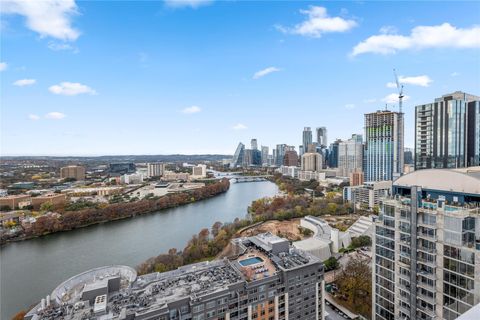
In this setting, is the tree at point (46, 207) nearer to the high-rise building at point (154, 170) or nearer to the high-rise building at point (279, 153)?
the high-rise building at point (154, 170)

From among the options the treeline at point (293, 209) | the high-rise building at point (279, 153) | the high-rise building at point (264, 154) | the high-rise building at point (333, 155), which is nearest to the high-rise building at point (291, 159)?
the high-rise building at point (333, 155)

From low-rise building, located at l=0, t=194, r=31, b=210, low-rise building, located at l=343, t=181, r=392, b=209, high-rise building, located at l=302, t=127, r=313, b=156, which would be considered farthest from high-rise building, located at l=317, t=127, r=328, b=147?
low-rise building, located at l=0, t=194, r=31, b=210

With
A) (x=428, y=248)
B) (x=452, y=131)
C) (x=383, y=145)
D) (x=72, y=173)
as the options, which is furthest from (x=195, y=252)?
(x=72, y=173)

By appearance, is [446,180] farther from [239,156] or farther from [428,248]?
[239,156]

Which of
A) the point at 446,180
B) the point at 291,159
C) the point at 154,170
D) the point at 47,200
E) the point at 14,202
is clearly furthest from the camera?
the point at 291,159

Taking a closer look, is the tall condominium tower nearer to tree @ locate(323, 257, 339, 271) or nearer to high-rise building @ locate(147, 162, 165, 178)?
high-rise building @ locate(147, 162, 165, 178)

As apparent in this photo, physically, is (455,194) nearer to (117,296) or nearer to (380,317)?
(380,317)
